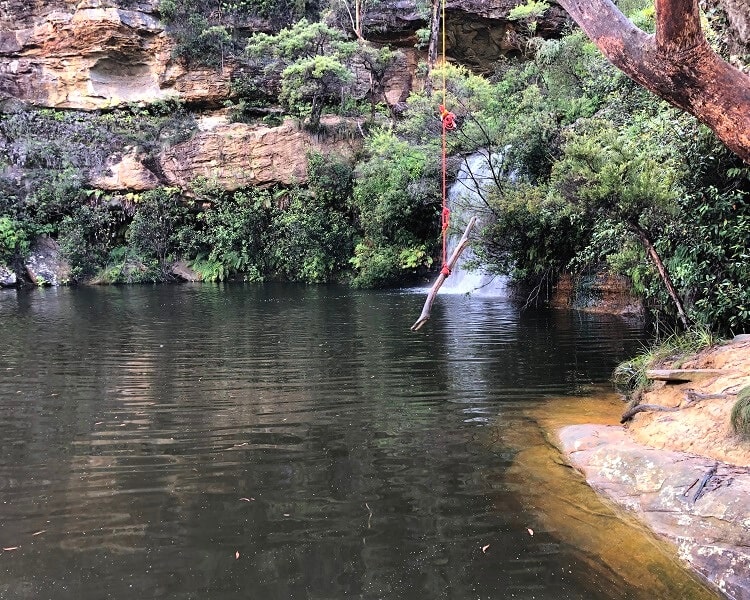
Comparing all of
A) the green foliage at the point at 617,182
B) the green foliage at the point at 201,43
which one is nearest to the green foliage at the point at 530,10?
the green foliage at the point at 201,43

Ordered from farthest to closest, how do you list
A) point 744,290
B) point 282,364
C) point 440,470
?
1. point 282,364
2. point 744,290
3. point 440,470

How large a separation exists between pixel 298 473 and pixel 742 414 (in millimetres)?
3673

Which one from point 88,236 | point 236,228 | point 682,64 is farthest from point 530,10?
point 88,236

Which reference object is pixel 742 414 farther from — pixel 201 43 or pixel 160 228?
pixel 201 43

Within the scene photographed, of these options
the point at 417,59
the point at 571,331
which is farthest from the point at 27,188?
the point at 571,331

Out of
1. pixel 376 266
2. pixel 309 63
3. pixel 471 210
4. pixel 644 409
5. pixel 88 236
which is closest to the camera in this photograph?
pixel 644 409

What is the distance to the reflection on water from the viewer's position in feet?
10.8

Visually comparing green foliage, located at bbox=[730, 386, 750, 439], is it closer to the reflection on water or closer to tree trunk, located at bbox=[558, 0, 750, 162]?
the reflection on water

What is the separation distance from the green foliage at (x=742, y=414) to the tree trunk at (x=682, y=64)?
Answer: 1.96 meters

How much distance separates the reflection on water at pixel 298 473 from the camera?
10.8 feet

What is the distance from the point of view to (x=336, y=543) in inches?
143

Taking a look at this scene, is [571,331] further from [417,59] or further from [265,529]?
[417,59]

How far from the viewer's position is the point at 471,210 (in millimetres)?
16328

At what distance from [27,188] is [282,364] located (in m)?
23.3
